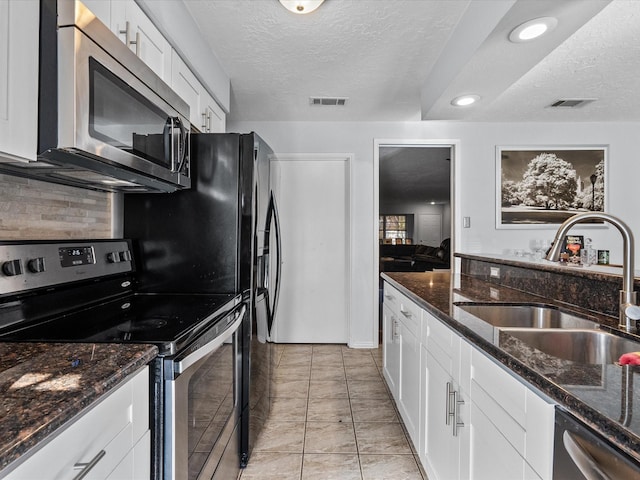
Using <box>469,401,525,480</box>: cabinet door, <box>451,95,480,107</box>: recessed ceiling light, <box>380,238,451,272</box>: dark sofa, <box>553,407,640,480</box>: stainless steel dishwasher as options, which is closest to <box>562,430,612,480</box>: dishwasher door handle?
<box>553,407,640,480</box>: stainless steel dishwasher

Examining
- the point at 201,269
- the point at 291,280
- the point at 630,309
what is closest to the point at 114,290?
the point at 201,269

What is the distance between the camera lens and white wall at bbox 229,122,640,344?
3.76m

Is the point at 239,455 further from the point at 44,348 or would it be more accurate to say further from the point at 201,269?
the point at 44,348

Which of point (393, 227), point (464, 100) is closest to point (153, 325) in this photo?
point (464, 100)

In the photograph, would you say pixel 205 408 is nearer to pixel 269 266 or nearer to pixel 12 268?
pixel 12 268

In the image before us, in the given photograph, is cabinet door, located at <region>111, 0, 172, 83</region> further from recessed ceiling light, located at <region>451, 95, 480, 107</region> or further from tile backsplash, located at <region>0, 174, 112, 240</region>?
recessed ceiling light, located at <region>451, 95, 480, 107</region>

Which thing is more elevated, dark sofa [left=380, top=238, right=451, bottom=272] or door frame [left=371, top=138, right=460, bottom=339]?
door frame [left=371, top=138, right=460, bottom=339]

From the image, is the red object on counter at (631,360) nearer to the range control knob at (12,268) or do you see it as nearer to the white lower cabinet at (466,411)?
the white lower cabinet at (466,411)

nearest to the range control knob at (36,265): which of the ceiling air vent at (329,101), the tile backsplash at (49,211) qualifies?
the tile backsplash at (49,211)

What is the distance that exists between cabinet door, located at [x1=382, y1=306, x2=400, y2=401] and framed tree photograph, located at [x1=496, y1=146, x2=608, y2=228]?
1844mm

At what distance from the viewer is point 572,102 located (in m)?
3.28

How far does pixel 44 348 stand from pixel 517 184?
395cm

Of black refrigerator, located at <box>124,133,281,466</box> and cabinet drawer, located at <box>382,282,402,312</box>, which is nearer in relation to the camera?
black refrigerator, located at <box>124,133,281,466</box>

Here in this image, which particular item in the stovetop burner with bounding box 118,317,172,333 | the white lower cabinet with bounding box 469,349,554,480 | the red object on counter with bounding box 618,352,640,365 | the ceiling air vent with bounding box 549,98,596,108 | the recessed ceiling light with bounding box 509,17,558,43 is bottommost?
the white lower cabinet with bounding box 469,349,554,480
